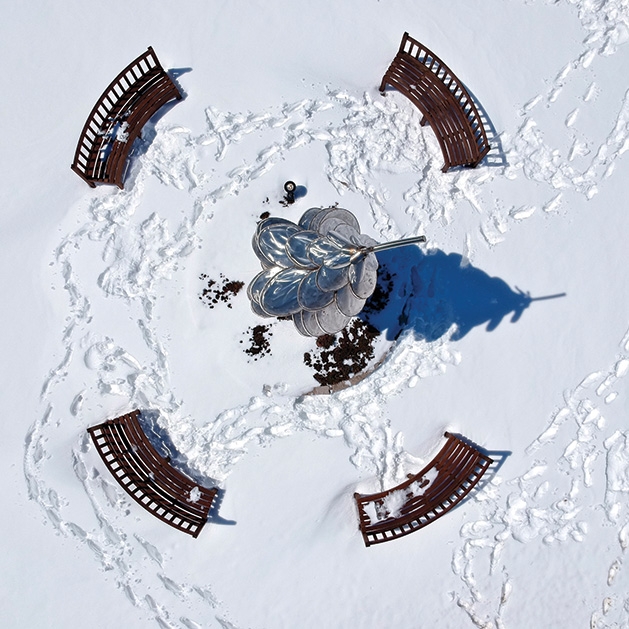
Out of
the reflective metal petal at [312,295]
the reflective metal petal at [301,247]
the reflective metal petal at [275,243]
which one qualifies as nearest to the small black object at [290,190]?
the reflective metal petal at [275,243]

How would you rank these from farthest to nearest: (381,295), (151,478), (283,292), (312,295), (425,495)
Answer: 1. (381,295)
2. (425,495)
3. (151,478)
4. (283,292)
5. (312,295)

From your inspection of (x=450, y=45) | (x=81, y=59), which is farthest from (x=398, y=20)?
(x=81, y=59)

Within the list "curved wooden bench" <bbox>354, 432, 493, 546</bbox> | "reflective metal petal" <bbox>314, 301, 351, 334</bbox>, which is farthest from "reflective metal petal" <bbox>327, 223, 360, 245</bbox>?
"curved wooden bench" <bbox>354, 432, 493, 546</bbox>

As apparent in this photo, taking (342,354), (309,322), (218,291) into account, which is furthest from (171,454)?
(309,322)

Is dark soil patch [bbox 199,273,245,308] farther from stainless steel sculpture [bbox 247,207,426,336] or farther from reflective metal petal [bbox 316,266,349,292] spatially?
reflective metal petal [bbox 316,266,349,292]

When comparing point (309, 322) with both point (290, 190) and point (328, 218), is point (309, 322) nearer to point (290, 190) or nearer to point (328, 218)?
point (328, 218)

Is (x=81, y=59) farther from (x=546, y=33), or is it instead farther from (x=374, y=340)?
(x=546, y=33)
